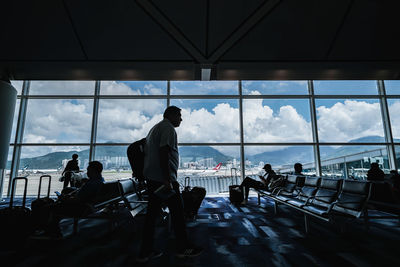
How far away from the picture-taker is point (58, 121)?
233 inches

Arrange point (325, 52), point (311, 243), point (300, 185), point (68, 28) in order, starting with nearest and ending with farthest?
point (311, 243)
point (300, 185)
point (68, 28)
point (325, 52)

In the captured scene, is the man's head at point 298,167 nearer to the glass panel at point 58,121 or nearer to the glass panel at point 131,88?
the glass panel at point 131,88

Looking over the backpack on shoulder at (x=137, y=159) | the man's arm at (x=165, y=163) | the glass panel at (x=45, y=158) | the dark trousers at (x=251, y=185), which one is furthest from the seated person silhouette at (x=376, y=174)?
the glass panel at (x=45, y=158)

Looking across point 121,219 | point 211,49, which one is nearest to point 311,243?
point 121,219

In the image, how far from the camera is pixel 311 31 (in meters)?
3.65

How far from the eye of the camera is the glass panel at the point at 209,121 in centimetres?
579

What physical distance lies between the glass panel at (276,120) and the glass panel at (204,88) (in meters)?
0.65

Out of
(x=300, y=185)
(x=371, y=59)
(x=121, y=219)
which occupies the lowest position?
(x=121, y=219)

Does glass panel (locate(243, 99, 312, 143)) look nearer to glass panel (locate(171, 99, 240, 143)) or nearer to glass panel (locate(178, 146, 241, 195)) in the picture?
glass panel (locate(171, 99, 240, 143))

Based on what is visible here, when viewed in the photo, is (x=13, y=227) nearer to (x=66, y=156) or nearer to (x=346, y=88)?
(x=66, y=156)

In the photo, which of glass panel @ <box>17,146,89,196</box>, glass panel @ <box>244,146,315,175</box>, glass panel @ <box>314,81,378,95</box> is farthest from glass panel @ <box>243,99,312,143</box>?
glass panel @ <box>17,146,89,196</box>

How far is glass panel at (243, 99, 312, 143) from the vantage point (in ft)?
19.0

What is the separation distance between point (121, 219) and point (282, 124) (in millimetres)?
5215

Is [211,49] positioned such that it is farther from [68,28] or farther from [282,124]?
[282,124]
